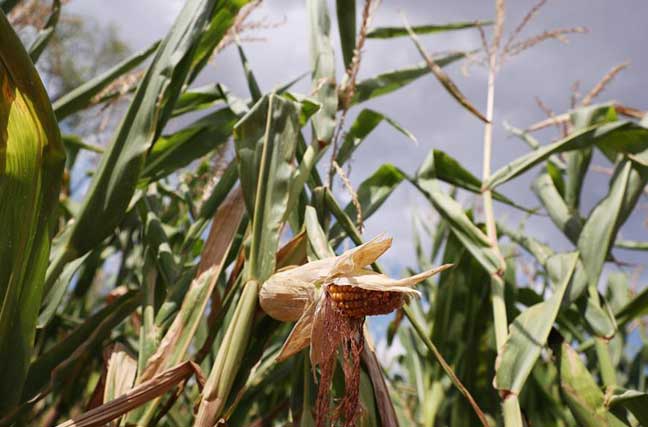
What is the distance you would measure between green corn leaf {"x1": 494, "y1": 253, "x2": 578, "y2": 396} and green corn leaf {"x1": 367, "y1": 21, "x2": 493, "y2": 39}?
57 centimetres

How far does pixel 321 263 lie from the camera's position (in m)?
0.59

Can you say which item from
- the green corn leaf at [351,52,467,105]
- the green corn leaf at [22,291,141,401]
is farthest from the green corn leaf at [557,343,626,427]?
the green corn leaf at [22,291,141,401]

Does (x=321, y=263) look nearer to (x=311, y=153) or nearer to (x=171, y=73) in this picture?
(x=311, y=153)

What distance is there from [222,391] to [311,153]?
0.37 metres

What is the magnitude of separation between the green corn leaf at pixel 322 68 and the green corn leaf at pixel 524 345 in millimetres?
382

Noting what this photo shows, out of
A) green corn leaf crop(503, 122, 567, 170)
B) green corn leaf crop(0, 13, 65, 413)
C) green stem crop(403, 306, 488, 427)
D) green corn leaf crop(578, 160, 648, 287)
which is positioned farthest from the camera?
green corn leaf crop(503, 122, 567, 170)

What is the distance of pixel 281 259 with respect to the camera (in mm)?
777

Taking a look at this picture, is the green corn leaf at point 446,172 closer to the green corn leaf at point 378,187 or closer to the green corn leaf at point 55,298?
the green corn leaf at point 378,187

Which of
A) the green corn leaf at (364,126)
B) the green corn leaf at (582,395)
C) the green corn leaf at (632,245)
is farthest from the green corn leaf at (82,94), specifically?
the green corn leaf at (632,245)

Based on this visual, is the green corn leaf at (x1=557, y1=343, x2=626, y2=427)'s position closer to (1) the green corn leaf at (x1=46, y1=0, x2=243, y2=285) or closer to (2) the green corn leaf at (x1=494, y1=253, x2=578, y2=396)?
(2) the green corn leaf at (x1=494, y1=253, x2=578, y2=396)

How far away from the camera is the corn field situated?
58 centimetres

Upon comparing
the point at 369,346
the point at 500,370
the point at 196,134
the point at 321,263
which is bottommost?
the point at 500,370

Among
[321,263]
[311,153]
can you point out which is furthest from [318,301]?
[311,153]

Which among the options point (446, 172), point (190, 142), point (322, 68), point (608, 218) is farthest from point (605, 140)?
point (190, 142)
